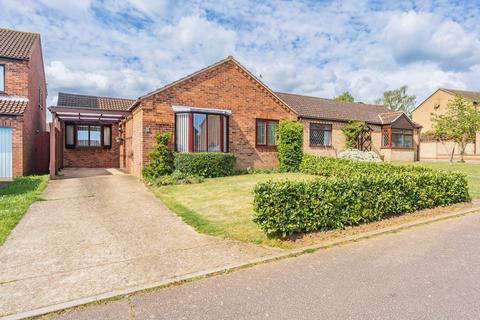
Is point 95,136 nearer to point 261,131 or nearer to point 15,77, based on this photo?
point 15,77

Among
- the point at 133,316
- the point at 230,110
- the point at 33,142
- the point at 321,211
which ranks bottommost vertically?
the point at 133,316

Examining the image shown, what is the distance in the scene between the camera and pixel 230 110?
1512cm

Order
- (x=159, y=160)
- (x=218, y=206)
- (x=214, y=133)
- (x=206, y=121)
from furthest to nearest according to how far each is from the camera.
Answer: (x=214, y=133) < (x=206, y=121) < (x=159, y=160) < (x=218, y=206)

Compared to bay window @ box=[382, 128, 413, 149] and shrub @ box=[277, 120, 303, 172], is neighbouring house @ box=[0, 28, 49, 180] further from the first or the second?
bay window @ box=[382, 128, 413, 149]

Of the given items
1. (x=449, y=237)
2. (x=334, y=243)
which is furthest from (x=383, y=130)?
(x=334, y=243)

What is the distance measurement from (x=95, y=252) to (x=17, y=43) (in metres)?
17.2

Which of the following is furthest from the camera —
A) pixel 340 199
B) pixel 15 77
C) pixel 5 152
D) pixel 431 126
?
pixel 431 126

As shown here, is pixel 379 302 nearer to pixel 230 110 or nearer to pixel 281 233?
pixel 281 233

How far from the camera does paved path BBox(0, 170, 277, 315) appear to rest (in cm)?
392

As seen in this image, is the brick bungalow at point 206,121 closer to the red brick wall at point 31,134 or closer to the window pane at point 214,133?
the window pane at point 214,133

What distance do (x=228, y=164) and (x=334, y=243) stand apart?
9.06 m

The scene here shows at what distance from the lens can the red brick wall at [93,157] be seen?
19.1 m

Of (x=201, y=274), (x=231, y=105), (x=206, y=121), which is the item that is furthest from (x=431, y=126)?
(x=201, y=274)

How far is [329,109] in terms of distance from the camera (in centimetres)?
2227
